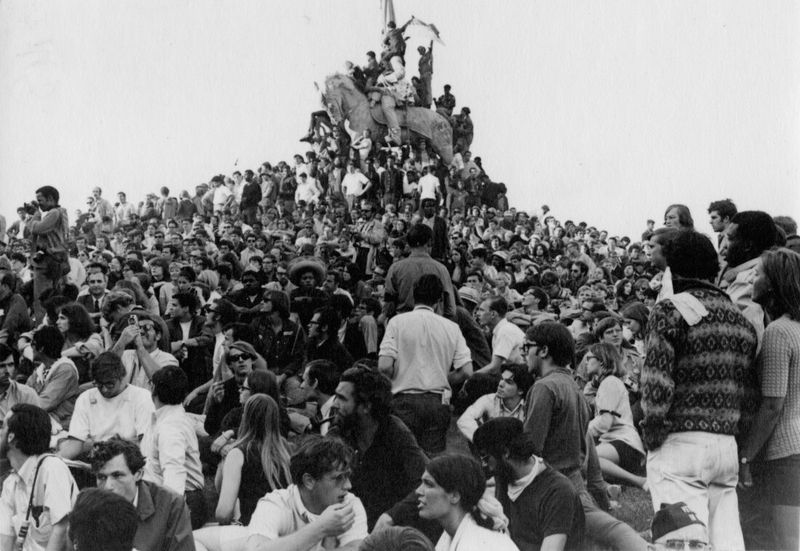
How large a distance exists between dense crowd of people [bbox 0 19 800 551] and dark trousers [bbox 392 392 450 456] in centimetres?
1

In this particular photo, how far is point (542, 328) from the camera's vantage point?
6.30m

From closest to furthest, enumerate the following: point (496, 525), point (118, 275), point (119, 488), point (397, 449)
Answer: point (496, 525) < point (119, 488) < point (397, 449) < point (118, 275)

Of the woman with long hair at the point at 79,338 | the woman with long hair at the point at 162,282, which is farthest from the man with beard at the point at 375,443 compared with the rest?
the woman with long hair at the point at 162,282

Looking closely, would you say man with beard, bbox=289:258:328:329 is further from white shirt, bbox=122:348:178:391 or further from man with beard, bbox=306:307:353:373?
white shirt, bbox=122:348:178:391

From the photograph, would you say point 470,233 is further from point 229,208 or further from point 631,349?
point 631,349

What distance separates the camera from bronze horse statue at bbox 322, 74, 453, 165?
3344 cm

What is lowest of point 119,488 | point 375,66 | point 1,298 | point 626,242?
point 119,488

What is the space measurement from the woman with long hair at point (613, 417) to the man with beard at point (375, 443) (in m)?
2.95

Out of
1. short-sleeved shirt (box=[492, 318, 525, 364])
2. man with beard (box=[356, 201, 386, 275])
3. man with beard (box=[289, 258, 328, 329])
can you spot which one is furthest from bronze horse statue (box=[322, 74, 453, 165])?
short-sleeved shirt (box=[492, 318, 525, 364])

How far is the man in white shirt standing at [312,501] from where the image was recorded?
5.07 meters

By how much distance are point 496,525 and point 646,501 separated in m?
4.00

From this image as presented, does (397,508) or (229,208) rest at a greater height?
(229,208)

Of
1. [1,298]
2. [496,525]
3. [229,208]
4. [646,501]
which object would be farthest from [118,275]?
[229,208]

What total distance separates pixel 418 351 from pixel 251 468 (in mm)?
1624
